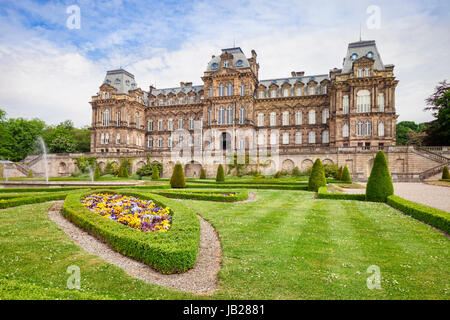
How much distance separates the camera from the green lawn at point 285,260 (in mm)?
5141

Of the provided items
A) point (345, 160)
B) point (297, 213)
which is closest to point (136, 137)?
point (345, 160)

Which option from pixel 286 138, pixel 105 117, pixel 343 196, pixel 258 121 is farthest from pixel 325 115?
pixel 105 117

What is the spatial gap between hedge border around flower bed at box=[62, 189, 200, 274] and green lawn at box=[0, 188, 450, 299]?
71 cm

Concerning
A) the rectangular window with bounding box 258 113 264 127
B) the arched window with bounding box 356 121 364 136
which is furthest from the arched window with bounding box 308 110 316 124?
the arched window with bounding box 356 121 364 136

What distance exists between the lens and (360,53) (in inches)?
1753

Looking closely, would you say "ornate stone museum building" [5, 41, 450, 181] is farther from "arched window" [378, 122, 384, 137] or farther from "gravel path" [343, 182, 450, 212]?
"gravel path" [343, 182, 450, 212]

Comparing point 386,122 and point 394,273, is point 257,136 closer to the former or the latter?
point 386,122

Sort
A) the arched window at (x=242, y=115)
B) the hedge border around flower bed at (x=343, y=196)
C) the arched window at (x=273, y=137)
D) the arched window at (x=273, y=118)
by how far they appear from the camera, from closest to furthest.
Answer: the hedge border around flower bed at (x=343, y=196)
the arched window at (x=242, y=115)
the arched window at (x=273, y=137)
the arched window at (x=273, y=118)

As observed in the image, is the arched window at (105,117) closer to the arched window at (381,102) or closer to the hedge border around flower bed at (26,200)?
the hedge border around flower bed at (26,200)

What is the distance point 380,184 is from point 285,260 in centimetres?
1232

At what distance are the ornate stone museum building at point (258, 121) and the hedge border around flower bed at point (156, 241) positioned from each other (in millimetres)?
32574

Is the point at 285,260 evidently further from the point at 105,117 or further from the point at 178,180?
the point at 105,117

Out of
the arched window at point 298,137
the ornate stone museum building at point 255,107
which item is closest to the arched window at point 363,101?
the ornate stone museum building at point 255,107
